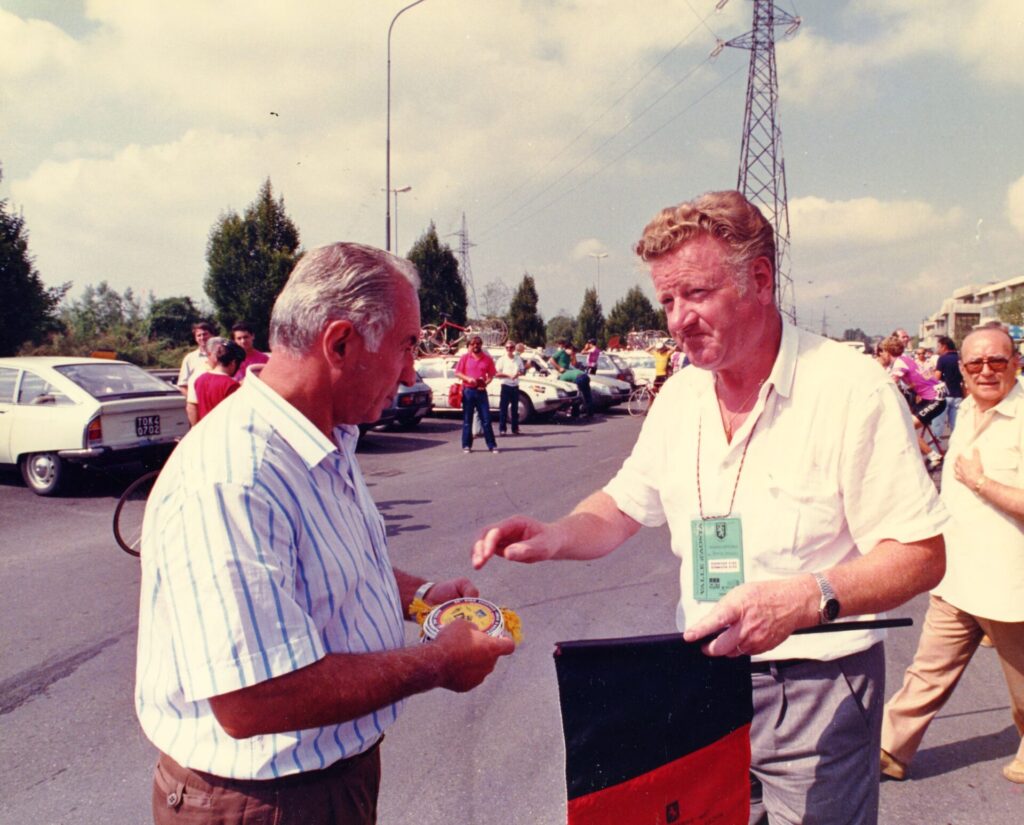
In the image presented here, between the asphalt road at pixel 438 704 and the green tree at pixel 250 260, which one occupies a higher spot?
the green tree at pixel 250 260

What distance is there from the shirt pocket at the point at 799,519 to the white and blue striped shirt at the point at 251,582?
89 centimetres

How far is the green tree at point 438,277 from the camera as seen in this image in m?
45.8

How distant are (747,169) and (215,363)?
32.0 meters

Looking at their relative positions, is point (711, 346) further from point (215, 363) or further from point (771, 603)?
point (215, 363)

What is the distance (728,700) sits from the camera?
1730 mm

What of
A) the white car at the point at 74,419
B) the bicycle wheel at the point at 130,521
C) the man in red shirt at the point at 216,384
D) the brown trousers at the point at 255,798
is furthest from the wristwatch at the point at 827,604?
the white car at the point at 74,419

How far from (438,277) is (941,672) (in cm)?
4506

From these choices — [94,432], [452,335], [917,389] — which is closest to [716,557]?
[94,432]

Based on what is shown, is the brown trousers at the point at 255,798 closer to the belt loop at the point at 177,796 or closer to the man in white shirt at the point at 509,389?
the belt loop at the point at 177,796

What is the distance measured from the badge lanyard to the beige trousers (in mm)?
1819

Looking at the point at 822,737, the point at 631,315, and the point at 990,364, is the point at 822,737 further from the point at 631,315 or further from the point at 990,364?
the point at 631,315

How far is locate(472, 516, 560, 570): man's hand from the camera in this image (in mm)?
1993

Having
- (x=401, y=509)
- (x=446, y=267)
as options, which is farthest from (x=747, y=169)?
(x=401, y=509)

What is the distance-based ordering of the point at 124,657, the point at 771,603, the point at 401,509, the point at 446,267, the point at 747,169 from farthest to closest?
the point at 446,267 → the point at 747,169 → the point at 401,509 → the point at 124,657 → the point at 771,603
